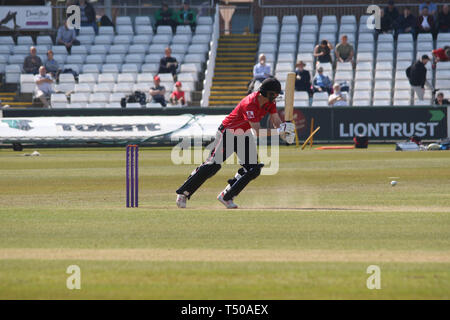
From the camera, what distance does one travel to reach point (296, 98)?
3209 centimetres

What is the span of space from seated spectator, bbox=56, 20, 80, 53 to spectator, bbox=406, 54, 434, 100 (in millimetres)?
13347

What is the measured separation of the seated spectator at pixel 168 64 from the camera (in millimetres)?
34156

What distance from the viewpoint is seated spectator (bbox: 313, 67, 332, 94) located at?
106ft

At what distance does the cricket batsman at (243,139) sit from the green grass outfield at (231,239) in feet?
1.21

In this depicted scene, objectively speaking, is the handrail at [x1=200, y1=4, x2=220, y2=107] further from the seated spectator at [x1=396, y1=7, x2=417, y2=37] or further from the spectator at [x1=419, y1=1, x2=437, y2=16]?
the spectator at [x1=419, y1=1, x2=437, y2=16]

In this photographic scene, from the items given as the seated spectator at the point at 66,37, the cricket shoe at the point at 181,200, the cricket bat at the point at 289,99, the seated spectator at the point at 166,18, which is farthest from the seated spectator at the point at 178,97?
the cricket shoe at the point at 181,200

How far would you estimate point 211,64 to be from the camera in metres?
35.6

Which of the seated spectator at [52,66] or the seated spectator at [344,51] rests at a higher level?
the seated spectator at [344,51]

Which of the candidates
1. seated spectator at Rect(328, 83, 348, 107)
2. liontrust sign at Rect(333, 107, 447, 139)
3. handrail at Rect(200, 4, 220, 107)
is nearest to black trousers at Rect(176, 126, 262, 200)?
liontrust sign at Rect(333, 107, 447, 139)

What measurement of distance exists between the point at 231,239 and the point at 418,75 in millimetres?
22851

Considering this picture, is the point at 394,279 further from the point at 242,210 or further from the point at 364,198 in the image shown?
the point at 364,198

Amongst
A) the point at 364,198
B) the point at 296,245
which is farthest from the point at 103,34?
the point at 296,245

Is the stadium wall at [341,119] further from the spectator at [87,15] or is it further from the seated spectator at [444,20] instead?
the spectator at [87,15]

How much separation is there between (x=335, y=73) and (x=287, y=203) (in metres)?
20.7
